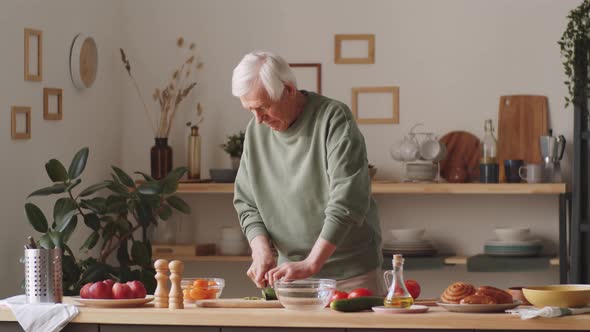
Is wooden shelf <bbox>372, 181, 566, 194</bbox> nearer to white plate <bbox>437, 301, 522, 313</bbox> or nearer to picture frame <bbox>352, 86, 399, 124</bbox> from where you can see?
picture frame <bbox>352, 86, 399, 124</bbox>

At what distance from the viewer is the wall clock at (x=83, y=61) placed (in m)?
5.05

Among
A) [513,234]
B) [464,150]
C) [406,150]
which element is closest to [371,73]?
[406,150]

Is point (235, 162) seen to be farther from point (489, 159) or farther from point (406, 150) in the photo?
point (489, 159)

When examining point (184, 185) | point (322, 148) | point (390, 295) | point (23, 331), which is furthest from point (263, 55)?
point (184, 185)

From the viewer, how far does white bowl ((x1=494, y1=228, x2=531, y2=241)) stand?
5109 mm

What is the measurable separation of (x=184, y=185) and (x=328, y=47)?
1.08 metres

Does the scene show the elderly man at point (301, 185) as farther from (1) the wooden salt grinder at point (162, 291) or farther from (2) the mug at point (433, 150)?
(2) the mug at point (433, 150)

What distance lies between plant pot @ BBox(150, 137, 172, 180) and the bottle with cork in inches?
65.3

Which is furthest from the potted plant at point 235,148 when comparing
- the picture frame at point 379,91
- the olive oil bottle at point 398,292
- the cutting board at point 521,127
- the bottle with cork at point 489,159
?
the olive oil bottle at point 398,292

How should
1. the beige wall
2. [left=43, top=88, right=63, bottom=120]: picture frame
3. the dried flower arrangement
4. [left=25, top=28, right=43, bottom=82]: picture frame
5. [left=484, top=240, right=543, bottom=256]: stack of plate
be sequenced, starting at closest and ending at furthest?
[left=25, top=28, right=43, bottom=82]: picture frame → [left=43, top=88, right=63, bottom=120]: picture frame → [left=484, top=240, right=543, bottom=256]: stack of plate → the beige wall → the dried flower arrangement

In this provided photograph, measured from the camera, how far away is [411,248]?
5.18 m

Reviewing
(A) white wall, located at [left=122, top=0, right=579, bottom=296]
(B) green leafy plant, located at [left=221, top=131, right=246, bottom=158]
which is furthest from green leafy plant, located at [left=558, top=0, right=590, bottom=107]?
(B) green leafy plant, located at [left=221, top=131, right=246, bottom=158]

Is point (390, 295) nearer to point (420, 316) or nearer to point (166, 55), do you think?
Result: point (420, 316)

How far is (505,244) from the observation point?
16.8 feet
